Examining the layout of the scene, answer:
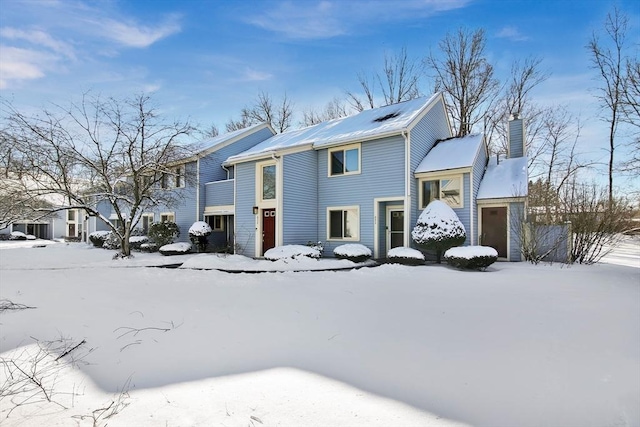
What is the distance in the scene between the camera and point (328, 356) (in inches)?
166

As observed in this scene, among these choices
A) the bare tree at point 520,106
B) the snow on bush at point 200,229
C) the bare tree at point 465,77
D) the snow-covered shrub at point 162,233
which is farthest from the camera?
the bare tree at point 465,77

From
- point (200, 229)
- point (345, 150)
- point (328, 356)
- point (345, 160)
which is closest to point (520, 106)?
point (345, 150)

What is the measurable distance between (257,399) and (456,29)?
27.3 metres

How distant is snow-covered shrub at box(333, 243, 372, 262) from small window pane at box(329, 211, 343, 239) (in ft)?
6.20

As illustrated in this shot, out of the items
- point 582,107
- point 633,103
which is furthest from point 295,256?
point 582,107

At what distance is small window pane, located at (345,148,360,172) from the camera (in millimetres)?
14508

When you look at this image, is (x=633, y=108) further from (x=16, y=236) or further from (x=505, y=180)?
(x=16, y=236)

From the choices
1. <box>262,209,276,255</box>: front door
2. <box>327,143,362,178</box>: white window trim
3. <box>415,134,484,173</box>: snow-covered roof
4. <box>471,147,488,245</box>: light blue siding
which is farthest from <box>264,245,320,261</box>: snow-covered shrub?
<box>471,147,488,245</box>: light blue siding

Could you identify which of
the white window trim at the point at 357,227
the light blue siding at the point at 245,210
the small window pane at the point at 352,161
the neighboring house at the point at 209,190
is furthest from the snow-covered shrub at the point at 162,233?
the small window pane at the point at 352,161

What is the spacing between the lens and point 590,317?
5.48 m

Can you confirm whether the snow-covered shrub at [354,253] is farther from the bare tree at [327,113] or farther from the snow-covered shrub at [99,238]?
the bare tree at [327,113]

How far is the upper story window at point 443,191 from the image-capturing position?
13133 mm

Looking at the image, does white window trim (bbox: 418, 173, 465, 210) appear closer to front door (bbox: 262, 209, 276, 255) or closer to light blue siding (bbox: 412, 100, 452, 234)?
light blue siding (bbox: 412, 100, 452, 234)

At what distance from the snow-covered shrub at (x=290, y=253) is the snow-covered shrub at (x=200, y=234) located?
539 cm
